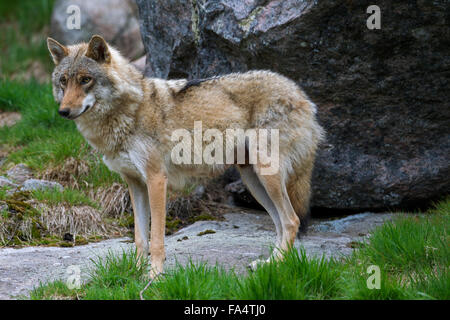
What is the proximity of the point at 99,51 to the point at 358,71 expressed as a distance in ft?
8.23

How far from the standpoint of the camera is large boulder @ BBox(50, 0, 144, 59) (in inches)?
402

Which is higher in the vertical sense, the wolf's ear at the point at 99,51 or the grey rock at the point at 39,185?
the wolf's ear at the point at 99,51

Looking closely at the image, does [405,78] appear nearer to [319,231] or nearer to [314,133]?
[314,133]

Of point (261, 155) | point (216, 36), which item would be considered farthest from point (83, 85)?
point (216, 36)

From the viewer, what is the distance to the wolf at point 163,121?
172 inches

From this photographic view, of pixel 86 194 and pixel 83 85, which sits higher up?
pixel 83 85

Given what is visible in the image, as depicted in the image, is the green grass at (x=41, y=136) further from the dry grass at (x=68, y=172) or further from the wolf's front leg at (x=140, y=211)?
the wolf's front leg at (x=140, y=211)

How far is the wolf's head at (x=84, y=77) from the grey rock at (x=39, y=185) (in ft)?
6.30

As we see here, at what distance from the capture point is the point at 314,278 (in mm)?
3449

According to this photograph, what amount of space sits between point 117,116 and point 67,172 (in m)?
2.35

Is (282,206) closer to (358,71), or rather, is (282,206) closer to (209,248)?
(209,248)

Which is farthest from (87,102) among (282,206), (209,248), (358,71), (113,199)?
(358,71)

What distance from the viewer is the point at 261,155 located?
15.2 ft

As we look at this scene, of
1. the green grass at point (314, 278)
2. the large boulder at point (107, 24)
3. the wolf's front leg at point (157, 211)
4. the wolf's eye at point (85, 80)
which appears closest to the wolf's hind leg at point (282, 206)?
the green grass at point (314, 278)
